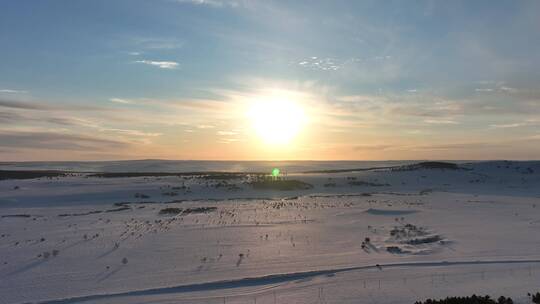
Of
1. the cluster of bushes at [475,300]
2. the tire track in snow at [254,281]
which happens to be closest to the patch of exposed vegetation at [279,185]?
the tire track in snow at [254,281]

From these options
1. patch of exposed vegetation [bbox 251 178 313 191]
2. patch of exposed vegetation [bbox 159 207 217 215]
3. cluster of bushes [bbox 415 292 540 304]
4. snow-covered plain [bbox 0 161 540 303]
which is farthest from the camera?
patch of exposed vegetation [bbox 251 178 313 191]

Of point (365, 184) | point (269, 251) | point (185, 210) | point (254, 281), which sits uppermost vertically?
point (365, 184)

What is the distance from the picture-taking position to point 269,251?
52.6 ft

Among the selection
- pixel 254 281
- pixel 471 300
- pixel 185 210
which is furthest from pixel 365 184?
pixel 471 300

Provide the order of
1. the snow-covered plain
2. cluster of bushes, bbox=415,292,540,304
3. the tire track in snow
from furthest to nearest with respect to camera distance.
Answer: the snow-covered plain < the tire track in snow < cluster of bushes, bbox=415,292,540,304

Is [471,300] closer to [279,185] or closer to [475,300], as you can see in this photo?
[475,300]

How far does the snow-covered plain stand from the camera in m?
11.7

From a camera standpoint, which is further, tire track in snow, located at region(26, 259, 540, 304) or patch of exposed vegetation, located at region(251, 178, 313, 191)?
patch of exposed vegetation, located at region(251, 178, 313, 191)

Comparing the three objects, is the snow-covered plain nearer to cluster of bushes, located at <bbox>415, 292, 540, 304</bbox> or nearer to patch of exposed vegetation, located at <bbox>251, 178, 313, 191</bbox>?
cluster of bushes, located at <bbox>415, 292, 540, 304</bbox>

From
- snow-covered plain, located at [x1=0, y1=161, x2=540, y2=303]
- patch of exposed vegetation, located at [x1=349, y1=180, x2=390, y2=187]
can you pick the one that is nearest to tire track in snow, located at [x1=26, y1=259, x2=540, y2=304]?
snow-covered plain, located at [x1=0, y1=161, x2=540, y2=303]

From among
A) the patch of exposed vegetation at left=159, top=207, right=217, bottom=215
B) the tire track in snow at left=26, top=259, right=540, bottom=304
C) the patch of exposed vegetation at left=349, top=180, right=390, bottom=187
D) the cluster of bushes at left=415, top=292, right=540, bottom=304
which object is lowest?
the tire track in snow at left=26, top=259, right=540, bottom=304

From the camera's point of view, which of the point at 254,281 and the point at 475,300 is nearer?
the point at 475,300

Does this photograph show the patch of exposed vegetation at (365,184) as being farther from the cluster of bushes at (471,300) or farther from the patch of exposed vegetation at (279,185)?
the cluster of bushes at (471,300)

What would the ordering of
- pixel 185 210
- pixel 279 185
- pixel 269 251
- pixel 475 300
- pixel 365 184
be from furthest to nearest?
1. pixel 365 184
2. pixel 279 185
3. pixel 185 210
4. pixel 269 251
5. pixel 475 300
